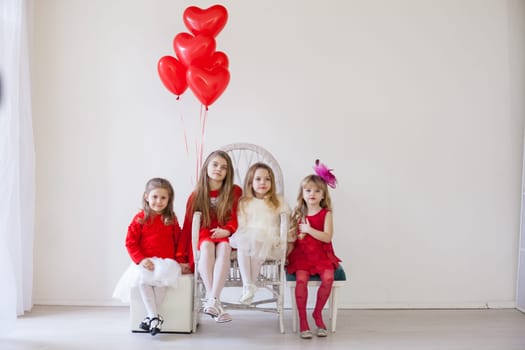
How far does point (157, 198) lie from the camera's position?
315cm

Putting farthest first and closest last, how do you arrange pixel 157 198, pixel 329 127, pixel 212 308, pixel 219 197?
pixel 329 127
pixel 219 197
pixel 157 198
pixel 212 308

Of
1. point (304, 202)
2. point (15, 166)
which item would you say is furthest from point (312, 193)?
point (15, 166)

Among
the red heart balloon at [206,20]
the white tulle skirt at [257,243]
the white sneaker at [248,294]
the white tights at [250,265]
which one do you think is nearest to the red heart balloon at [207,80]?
the red heart balloon at [206,20]

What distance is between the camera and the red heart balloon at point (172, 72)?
3.29 metres

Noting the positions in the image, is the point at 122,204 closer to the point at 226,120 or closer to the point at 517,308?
the point at 226,120

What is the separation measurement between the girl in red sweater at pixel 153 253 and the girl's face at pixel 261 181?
0.43 meters

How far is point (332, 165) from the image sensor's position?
375 cm

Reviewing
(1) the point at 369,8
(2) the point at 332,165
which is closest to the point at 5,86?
(2) the point at 332,165

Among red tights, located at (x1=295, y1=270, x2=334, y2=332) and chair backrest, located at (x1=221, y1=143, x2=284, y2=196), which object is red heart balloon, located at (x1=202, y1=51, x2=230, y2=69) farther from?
red tights, located at (x1=295, y1=270, x2=334, y2=332)

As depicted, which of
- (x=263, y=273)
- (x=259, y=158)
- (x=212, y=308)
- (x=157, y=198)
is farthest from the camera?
(x=259, y=158)

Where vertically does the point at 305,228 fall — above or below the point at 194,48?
below

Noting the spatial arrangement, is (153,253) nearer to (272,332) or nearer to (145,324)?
(145,324)

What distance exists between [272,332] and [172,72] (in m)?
1.42

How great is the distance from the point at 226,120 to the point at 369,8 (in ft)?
3.53
